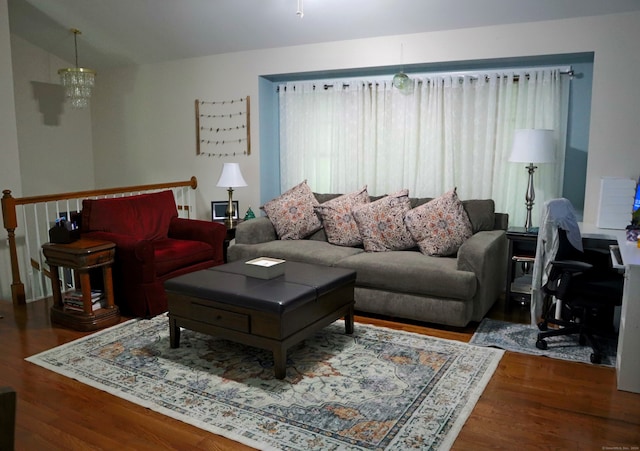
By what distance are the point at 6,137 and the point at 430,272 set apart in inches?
154

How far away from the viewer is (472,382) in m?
2.79

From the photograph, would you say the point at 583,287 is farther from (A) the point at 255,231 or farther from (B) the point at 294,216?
(A) the point at 255,231

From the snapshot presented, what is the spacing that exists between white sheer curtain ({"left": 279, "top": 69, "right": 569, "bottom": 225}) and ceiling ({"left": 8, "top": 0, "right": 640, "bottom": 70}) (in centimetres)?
51

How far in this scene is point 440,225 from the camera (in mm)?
3988

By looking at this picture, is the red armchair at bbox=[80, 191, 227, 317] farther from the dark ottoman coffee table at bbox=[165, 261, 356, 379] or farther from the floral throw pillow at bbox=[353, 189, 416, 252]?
the floral throw pillow at bbox=[353, 189, 416, 252]

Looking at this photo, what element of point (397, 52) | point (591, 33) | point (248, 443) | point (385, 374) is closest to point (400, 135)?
point (397, 52)

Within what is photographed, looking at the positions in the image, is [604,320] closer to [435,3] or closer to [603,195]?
[603,195]

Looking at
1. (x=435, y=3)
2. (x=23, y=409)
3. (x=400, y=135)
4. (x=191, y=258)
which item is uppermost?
(x=435, y=3)

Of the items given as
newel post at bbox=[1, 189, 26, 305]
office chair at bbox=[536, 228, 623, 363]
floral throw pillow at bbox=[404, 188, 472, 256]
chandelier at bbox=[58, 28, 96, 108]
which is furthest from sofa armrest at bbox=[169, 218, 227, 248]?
office chair at bbox=[536, 228, 623, 363]

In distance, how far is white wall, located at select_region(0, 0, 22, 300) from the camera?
14.9ft

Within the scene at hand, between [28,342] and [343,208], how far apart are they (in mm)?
2589

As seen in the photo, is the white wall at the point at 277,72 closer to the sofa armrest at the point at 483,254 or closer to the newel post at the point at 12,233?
the sofa armrest at the point at 483,254

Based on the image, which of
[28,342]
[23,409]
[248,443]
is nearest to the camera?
[248,443]

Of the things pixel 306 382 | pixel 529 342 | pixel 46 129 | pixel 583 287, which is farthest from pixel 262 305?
pixel 46 129
